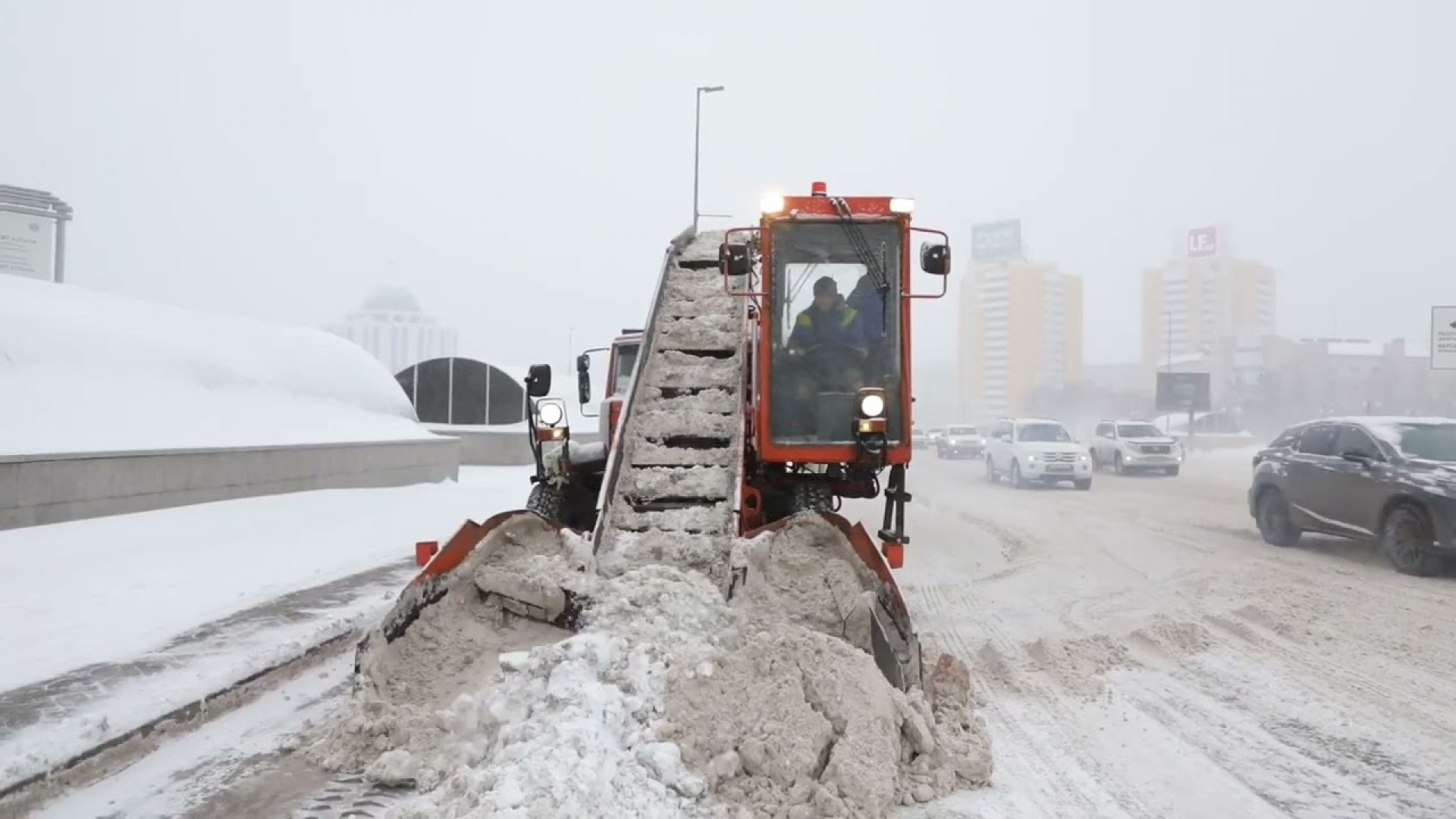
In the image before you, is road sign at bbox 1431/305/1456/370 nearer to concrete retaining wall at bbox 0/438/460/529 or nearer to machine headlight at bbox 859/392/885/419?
machine headlight at bbox 859/392/885/419

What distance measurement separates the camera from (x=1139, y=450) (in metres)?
26.3

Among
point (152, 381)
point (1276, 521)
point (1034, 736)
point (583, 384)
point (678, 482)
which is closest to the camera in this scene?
point (1034, 736)

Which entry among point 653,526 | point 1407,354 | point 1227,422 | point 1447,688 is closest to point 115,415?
point 653,526

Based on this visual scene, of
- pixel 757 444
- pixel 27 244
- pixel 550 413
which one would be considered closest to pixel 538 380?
pixel 550 413

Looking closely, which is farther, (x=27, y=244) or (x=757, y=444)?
(x=27, y=244)

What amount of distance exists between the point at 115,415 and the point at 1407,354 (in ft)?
260

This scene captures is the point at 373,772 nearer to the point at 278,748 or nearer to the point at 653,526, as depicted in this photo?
the point at 278,748

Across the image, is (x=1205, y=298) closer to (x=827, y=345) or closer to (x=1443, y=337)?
(x=1443, y=337)

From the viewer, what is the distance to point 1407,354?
66938 mm

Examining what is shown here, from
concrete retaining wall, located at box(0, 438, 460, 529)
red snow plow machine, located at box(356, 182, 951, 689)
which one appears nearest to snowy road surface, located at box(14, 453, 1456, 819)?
red snow plow machine, located at box(356, 182, 951, 689)

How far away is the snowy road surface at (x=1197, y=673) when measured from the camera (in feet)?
14.3

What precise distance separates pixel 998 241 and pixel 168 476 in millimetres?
113533

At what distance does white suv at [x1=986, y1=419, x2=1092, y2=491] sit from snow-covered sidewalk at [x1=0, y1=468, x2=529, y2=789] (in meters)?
13.7

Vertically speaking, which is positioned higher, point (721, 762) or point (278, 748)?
point (721, 762)
